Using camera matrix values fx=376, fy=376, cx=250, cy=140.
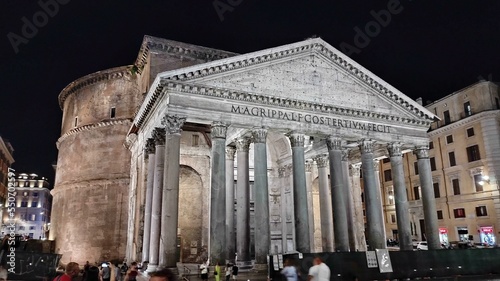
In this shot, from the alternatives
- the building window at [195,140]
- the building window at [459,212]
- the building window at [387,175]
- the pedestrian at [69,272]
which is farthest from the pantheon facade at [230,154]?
the building window at [387,175]

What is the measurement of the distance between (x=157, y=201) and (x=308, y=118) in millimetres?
8466

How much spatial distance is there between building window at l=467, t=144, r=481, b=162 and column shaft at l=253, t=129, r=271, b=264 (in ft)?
68.7

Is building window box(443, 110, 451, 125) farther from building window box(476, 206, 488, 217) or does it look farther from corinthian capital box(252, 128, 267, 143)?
corinthian capital box(252, 128, 267, 143)

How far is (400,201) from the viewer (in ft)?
66.8

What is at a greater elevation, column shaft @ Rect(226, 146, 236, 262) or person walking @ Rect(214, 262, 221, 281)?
column shaft @ Rect(226, 146, 236, 262)

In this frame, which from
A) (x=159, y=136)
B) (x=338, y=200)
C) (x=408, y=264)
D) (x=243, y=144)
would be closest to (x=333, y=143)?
(x=338, y=200)

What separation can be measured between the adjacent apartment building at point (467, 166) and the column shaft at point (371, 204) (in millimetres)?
14025

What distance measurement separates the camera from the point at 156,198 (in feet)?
57.8

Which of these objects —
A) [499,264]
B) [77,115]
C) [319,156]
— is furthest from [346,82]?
[77,115]

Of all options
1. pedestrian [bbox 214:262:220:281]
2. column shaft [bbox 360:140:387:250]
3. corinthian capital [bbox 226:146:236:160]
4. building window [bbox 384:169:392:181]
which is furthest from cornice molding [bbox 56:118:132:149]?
building window [bbox 384:169:392:181]

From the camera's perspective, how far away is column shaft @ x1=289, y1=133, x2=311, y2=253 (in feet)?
56.1

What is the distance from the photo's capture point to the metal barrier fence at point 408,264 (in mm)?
12836

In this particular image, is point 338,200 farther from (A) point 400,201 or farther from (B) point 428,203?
(B) point 428,203

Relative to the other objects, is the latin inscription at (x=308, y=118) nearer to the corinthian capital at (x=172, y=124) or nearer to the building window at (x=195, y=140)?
the corinthian capital at (x=172, y=124)
